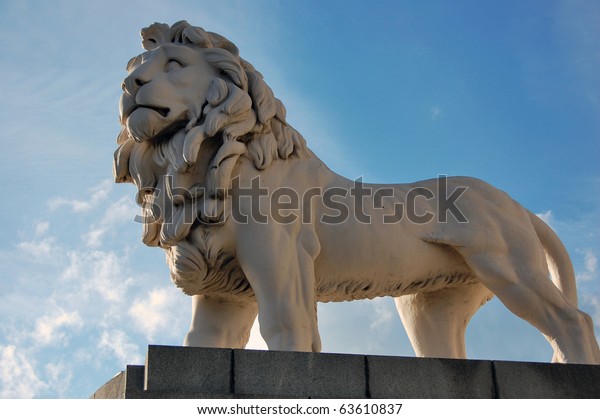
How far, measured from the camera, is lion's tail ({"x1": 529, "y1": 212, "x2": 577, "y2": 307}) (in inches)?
266

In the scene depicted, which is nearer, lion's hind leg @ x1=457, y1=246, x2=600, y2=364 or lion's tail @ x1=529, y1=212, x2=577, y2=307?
lion's hind leg @ x1=457, y1=246, x2=600, y2=364

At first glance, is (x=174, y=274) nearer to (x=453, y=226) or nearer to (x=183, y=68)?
(x=183, y=68)

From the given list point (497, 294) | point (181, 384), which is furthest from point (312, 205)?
Answer: point (181, 384)

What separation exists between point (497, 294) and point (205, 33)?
2.91 meters

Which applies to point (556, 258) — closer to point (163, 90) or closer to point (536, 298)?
point (536, 298)

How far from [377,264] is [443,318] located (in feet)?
2.99

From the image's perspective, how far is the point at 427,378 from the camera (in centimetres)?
487

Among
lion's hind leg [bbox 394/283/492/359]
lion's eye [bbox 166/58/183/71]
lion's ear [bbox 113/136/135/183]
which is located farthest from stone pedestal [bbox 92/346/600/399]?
lion's eye [bbox 166/58/183/71]

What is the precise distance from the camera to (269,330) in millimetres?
5617

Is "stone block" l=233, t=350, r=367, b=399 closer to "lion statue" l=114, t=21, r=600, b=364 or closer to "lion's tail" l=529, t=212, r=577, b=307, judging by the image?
"lion statue" l=114, t=21, r=600, b=364

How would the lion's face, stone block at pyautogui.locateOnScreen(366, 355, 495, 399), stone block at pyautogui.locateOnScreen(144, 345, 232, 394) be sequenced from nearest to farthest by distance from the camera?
stone block at pyautogui.locateOnScreen(144, 345, 232, 394) → stone block at pyautogui.locateOnScreen(366, 355, 495, 399) → the lion's face
